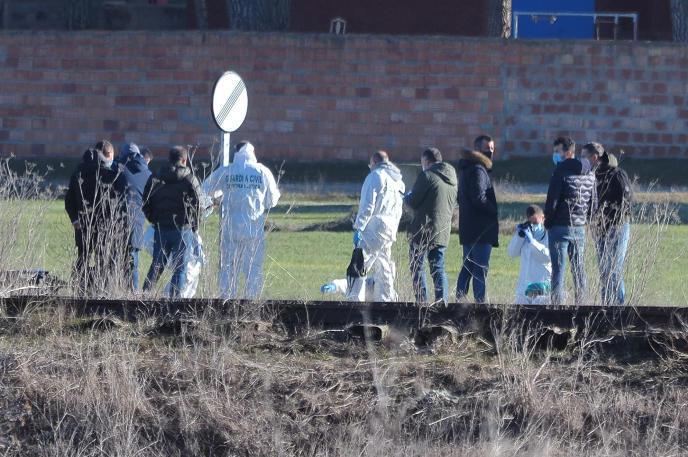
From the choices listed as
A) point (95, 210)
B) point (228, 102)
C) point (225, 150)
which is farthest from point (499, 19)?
point (95, 210)

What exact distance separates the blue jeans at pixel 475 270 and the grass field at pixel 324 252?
0.21m

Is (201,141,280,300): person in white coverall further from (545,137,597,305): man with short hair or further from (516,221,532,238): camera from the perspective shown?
(545,137,597,305): man with short hair

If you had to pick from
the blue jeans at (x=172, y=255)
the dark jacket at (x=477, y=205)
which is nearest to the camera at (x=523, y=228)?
the dark jacket at (x=477, y=205)

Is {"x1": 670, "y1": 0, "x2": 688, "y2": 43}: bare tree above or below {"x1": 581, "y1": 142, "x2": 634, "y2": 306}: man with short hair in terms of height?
above

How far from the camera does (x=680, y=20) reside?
2588 cm

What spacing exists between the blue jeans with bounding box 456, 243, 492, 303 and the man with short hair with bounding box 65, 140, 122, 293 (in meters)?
2.83

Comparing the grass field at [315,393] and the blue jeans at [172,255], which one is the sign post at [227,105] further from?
the grass field at [315,393]

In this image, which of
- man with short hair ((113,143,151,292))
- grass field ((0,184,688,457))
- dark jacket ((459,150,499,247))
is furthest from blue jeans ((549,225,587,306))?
man with short hair ((113,143,151,292))

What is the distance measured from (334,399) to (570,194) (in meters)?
3.91

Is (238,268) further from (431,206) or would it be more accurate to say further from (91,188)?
(91,188)

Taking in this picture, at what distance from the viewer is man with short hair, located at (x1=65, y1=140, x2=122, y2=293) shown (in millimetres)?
9348

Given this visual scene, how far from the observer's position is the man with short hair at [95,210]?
935 centimetres

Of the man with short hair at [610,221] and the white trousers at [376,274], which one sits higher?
the man with short hair at [610,221]

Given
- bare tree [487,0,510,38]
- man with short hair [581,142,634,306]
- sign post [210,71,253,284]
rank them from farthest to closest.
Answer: bare tree [487,0,510,38] < sign post [210,71,253,284] < man with short hair [581,142,634,306]
